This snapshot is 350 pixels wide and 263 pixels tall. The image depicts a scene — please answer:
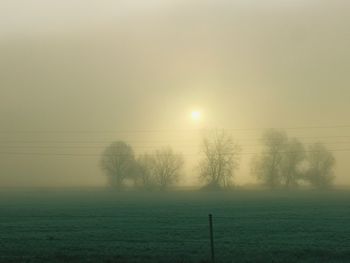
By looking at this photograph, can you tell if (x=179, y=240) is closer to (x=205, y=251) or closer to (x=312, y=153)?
(x=205, y=251)

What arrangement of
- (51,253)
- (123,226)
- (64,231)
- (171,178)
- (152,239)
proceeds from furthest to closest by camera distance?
(171,178)
(123,226)
(64,231)
(152,239)
(51,253)

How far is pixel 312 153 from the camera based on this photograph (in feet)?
516

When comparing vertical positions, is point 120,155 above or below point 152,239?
above

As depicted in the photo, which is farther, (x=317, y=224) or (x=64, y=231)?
(x=317, y=224)

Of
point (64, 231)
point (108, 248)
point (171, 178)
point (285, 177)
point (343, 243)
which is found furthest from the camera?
point (171, 178)

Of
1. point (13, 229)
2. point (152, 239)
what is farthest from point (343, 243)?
point (13, 229)

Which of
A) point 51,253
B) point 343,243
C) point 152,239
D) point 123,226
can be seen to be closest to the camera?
point 51,253

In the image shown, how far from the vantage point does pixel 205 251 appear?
79.7 feet

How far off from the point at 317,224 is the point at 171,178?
123 m

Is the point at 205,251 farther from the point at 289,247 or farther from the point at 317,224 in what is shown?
the point at 317,224

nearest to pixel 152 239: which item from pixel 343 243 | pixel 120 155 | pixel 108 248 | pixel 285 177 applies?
pixel 108 248

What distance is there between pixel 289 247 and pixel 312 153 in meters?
136

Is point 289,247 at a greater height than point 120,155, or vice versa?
point 120,155

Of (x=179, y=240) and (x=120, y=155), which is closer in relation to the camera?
(x=179, y=240)
